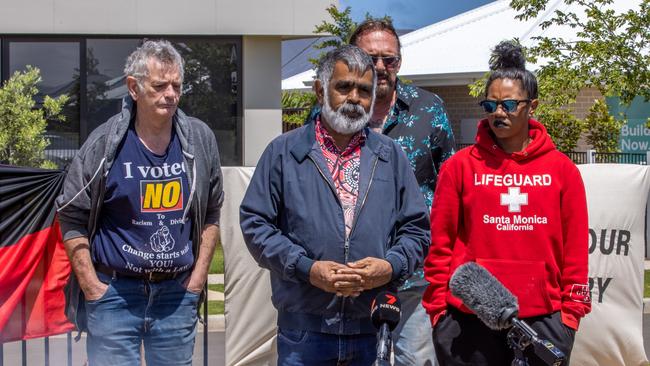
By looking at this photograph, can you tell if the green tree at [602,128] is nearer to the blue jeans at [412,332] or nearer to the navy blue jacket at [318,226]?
the blue jeans at [412,332]

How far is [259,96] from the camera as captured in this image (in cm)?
1709

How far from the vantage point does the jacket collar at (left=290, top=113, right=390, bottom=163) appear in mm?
4184

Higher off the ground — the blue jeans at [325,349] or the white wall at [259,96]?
the white wall at [259,96]

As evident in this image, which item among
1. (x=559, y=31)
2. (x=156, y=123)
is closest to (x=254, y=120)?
(x=559, y=31)

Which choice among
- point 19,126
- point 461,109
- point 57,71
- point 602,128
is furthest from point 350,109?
point 461,109

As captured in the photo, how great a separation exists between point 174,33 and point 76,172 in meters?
12.3

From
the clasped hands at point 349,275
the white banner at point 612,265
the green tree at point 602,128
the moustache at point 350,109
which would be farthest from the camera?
the green tree at point 602,128

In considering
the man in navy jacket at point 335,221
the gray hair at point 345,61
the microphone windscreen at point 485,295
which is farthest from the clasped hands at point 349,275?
the gray hair at point 345,61

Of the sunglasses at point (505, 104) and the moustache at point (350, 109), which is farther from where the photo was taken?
the sunglasses at point (505, 104)

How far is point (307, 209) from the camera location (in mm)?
4086

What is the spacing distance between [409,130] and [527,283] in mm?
1032

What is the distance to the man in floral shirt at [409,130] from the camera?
4.90 m

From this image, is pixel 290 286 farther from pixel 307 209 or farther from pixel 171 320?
pixel 171 320

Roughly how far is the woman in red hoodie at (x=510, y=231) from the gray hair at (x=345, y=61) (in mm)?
695
